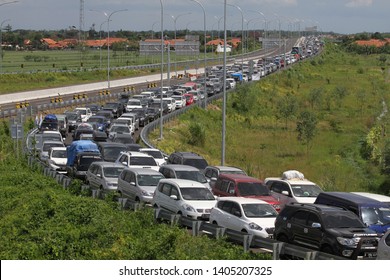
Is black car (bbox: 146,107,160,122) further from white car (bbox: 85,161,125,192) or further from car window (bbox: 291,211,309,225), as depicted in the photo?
car window (bbox: 291,211,309,225)

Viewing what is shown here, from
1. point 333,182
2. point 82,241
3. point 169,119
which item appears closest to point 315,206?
point 82,241

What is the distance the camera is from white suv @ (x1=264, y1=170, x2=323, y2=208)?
26748mm

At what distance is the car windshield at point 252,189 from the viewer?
26.4m

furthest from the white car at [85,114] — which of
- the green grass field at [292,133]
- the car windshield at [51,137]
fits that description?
the car windshield at [51,137]

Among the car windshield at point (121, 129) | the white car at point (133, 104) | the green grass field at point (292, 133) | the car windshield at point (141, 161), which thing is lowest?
the green grass field at point (292, 133)

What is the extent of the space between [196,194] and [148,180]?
3486 mm

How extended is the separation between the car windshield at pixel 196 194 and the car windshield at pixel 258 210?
3.04 m

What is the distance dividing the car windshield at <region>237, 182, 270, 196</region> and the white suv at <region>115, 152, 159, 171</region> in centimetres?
739

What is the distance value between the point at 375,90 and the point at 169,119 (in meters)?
59.2

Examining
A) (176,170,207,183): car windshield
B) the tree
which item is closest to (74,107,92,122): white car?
the tree

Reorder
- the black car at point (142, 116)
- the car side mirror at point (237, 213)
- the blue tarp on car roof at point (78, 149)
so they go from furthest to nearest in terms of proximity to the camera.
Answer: the black car at point (142, 116) → the blue tarp on car roof at point (78, 149) → the car side mirror at point (237, 213)

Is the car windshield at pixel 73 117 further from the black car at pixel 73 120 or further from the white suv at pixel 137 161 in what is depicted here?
the white suv at pixel 137 161

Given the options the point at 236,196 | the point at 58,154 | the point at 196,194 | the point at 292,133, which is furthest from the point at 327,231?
the point at 292,133

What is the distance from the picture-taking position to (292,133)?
71250 millimetres
